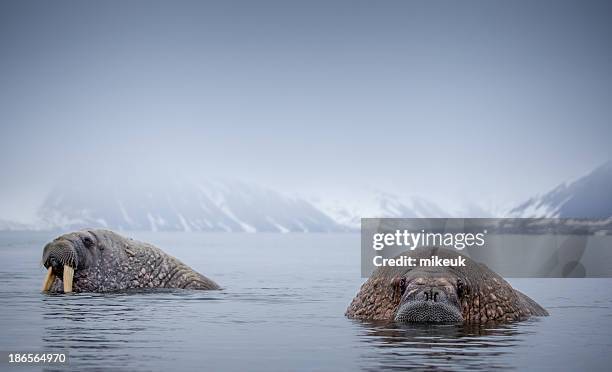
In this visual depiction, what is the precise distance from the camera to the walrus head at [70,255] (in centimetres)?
3272

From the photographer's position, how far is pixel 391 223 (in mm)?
26453

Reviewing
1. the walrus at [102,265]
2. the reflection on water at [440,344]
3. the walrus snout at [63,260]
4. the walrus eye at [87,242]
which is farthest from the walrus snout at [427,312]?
the walrus eye at [87,242]

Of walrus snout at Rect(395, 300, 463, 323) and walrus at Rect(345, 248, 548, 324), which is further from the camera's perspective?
walrus at Rect(345, 248, 548, 324)

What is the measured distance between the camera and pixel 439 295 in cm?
2178

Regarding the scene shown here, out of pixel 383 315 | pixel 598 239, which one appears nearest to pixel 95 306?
pixel 383 315

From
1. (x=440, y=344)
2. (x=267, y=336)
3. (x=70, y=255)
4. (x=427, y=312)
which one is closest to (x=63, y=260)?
(x=70, y=255)

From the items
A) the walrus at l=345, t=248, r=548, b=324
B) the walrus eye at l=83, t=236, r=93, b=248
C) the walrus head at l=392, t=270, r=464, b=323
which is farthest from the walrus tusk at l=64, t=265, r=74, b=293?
the walrus head at l=392, t=270, r=464, b=323

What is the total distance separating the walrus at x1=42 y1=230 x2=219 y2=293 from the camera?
108 ft

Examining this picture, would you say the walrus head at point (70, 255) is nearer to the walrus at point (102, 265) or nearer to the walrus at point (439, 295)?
the walrus at point (102, 265)

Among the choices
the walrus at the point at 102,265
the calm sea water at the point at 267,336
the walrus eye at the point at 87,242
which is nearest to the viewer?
the calm sea water at the point at 267,336

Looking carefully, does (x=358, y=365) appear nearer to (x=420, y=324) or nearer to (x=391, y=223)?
(x=420, y=324)

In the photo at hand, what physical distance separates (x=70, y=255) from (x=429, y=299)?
1386 centimetres

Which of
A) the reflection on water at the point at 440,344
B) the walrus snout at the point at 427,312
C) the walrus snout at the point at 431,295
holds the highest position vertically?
the walrus snout at the point at 431,295

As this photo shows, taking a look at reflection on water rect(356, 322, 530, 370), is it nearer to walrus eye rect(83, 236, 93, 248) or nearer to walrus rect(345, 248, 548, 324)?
walrus rect(345, 248, 548, 324)
